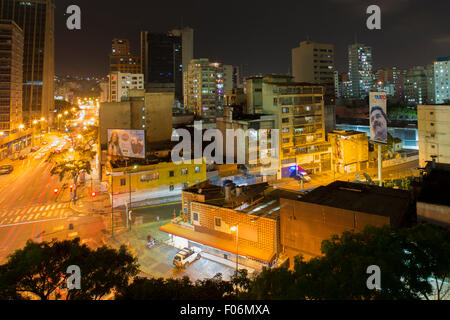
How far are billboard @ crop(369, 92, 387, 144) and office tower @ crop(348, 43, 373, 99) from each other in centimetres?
13978

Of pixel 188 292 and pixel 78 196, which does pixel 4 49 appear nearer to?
pixel 78 196

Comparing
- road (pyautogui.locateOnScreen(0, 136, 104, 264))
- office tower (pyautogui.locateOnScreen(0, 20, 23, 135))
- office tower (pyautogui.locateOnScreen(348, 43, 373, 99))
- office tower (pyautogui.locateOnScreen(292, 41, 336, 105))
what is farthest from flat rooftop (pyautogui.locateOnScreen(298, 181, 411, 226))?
office tower (pyautogui.locateOnScreen(348, 43, 373, 99))

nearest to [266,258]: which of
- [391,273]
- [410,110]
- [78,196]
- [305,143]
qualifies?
[391,273]

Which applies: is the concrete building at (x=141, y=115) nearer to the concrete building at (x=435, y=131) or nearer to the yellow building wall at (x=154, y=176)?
the yellow building wall at (x=154, y=176)

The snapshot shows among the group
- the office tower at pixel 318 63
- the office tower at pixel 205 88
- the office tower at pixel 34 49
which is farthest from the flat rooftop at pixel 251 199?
the office tower at pixel 34 49

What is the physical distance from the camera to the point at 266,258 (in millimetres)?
18703

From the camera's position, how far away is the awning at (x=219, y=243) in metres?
19.1

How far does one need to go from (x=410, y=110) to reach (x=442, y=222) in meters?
74.8

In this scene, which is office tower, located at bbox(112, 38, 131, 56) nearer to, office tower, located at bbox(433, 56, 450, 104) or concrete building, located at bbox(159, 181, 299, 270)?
office tower, located at bbox(433, 56, 450, 104)

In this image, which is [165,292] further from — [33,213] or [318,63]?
[318,63]

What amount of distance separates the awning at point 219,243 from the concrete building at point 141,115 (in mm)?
29539

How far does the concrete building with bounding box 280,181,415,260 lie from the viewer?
53.6ft

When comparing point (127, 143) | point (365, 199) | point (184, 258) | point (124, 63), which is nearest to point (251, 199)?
point (184, 258)
